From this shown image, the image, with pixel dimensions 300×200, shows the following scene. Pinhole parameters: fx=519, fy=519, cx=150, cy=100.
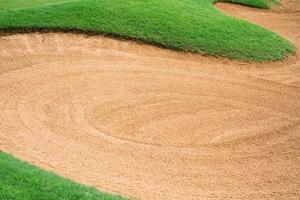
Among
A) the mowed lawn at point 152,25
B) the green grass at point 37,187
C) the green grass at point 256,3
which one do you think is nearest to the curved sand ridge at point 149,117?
the mowed lawn at point 152,25

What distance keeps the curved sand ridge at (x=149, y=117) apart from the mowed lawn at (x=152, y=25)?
50 centimetres

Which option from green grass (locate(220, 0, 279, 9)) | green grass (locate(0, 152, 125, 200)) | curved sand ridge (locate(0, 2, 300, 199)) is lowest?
curved sand ridge (locate(0, 2, 300, 199))

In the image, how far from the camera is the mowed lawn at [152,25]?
1833cm

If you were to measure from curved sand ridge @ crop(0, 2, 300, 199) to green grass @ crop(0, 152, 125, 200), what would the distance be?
695 millimetres

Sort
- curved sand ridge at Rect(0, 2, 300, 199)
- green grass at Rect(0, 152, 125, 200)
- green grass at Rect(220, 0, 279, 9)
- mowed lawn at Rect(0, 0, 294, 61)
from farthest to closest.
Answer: green grass at Rect(220, 0, 279, 9), mowed lawn at Rect(0, 0, 294, 61), curved sand ridge at Rect(0, 2, 300, 199), green grass at Rect(0, 152, 125, 200)

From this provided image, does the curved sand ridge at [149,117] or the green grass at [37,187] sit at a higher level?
the green grass at [37,187]

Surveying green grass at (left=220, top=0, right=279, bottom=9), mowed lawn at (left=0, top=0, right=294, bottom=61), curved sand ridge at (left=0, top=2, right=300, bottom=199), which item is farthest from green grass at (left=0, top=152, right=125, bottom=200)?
green grass at (left=220, top=0, right=279, bottom=9)

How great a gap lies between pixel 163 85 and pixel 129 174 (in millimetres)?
5019

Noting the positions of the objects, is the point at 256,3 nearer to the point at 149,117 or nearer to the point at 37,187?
the point at 149,117

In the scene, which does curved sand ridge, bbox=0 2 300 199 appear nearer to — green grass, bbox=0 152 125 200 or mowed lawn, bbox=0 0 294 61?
mowed lawn, bbox=0 0 294 61

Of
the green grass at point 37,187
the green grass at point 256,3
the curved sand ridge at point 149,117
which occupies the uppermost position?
the green grass at point 256,3

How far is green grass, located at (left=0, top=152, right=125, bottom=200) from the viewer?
968cm

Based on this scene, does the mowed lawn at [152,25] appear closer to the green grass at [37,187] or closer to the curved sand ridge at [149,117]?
the curved sand ridge at [149,117]

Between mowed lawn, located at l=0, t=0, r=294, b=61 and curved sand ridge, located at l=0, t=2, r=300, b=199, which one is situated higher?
mowed lawn, located at l=0, t=0, r=294, b=61
